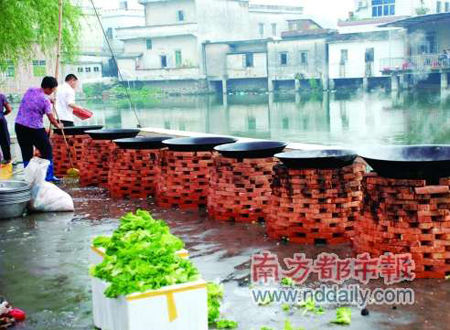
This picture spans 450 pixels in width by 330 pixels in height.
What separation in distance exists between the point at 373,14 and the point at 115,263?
54.9 metres

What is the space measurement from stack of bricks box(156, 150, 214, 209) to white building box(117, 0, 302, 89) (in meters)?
49.3

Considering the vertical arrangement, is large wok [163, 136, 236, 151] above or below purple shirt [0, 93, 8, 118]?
below

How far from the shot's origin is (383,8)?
54.0m

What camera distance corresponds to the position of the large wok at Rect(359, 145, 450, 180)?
15.3 feet

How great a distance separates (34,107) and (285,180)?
4.45 metres

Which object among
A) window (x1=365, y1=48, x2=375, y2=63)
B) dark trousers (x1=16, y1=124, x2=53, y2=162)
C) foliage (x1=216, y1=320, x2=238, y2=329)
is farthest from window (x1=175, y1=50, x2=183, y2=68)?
foliage (x1=216, y1=320, x2=238, y2=329)

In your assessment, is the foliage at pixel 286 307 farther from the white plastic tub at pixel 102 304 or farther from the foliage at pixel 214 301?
the white plastic tub at pixel 102 304

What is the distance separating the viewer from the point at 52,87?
8.76m

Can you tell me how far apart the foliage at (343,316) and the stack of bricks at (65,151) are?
7.34m

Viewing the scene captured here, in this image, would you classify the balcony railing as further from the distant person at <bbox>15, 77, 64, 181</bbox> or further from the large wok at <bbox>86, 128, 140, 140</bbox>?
the distant person at <bbox>15, 77, 64, 181</bbox>

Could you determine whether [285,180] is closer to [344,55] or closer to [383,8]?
[344,55]

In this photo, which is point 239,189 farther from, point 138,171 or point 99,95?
point 99,95

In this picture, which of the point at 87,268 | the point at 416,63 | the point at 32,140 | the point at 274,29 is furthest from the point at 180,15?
the point at 87,268

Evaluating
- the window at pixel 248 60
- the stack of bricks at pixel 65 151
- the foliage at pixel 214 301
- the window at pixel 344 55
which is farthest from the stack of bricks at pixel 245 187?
the window at pixel 248 60
